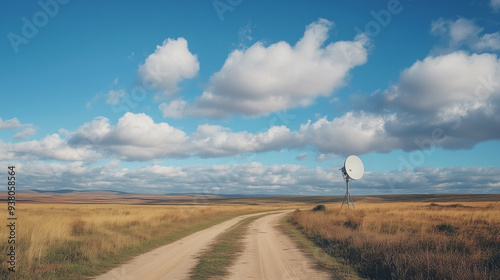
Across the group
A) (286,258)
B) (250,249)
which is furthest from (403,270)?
(250,249)

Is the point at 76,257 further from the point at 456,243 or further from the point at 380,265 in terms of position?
the point at 456,243

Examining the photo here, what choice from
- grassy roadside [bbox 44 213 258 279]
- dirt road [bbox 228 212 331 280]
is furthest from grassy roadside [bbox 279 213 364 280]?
grassy roadside [bbox 44 213 258 279]

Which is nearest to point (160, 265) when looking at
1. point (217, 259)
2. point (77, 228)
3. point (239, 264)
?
point (217, 259)

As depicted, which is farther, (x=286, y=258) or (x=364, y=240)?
(x=364, y=240)

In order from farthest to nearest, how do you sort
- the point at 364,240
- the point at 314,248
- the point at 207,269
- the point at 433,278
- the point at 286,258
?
the point at 314,248, the point at 364,240, the point at 286,258, the point at 207,269, the point at 433,278

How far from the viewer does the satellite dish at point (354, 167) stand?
1648 inches

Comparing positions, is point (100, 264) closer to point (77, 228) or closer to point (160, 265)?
point (160, 265)

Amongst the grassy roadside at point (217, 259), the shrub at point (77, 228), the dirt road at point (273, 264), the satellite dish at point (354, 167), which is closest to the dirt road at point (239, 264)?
the dirt road at point (273, 264)

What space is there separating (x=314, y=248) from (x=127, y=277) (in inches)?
357

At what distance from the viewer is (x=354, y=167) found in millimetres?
42312

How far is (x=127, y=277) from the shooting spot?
31.9ft

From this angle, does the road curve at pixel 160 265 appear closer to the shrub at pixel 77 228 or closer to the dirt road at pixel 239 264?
the dirt road at pixel 239 264

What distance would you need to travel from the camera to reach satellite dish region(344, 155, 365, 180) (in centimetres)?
4186

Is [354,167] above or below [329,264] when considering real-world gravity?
above
